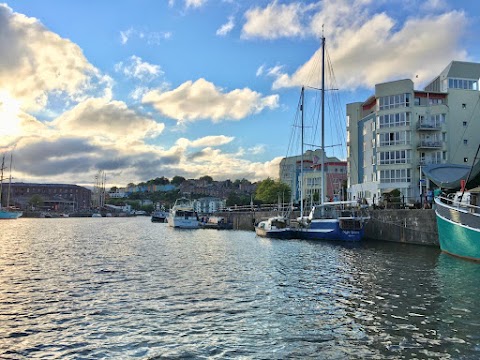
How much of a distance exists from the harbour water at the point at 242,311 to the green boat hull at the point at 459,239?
117 centimetres

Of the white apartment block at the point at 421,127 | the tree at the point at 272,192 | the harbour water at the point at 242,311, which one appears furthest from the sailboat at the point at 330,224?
the tree at the point at 272,192

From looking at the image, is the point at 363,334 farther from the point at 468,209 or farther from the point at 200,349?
the point at 468,209

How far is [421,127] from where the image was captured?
6825 cm

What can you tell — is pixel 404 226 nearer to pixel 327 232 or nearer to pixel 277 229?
→ pixel 327 232

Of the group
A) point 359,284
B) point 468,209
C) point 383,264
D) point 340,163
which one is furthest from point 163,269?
point 340,163

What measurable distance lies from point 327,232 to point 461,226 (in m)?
19.4

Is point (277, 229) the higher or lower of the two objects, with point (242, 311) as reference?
higher

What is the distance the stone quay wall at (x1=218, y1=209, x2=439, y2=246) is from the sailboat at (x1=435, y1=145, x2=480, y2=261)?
6116 mm

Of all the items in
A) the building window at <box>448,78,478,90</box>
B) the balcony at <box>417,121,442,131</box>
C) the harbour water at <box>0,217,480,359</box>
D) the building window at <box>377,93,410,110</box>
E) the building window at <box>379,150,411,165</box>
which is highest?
the building window at <box>448,78,478,90</box>

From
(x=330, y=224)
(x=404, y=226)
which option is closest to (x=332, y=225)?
(x=330, y=224)

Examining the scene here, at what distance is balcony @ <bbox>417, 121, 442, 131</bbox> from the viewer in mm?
68250

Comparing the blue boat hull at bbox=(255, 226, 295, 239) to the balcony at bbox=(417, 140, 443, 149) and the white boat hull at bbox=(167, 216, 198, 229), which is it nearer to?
the balcony at bbox=(417, 140, 443, 149)

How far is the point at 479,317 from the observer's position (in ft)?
47.5

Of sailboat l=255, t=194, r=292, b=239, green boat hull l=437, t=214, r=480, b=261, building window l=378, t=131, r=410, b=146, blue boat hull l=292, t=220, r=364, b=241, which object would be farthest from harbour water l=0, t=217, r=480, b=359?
building window l=378, t=131, r=410, b=146
